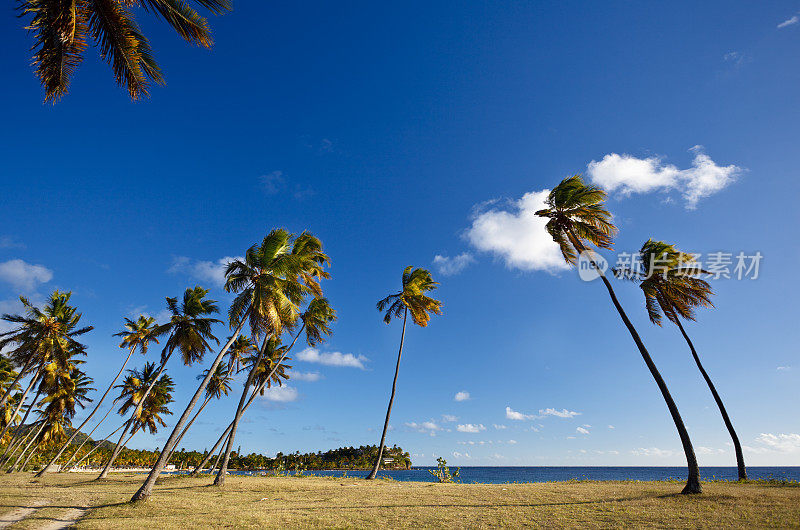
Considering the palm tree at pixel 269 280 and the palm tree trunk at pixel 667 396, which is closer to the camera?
the palm tree trunk at pixel 667 396

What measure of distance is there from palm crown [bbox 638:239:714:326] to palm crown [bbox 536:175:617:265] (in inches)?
170

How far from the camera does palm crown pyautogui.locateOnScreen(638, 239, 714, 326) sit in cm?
1880

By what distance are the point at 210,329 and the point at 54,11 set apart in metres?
22.7

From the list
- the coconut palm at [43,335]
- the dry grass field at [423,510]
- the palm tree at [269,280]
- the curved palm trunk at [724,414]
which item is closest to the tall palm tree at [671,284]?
the curved palm trunk at [724,414]

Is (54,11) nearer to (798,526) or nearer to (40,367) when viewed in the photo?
(798,526)

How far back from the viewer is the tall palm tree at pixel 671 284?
61.7 ft

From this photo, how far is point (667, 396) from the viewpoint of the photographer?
1423 centimetres

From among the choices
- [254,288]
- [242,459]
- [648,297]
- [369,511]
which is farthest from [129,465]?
[648,297]

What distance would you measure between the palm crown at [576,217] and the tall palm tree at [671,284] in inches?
172

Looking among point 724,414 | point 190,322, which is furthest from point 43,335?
point 724,414

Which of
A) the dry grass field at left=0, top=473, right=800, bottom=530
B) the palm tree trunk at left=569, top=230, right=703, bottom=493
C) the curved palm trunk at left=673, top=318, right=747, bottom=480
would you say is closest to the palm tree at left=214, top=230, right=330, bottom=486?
the dry grass field at left=0, top=473, right=800, bottom=530

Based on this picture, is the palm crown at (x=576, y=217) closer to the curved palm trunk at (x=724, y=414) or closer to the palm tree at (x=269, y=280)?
the curved palm trunk at (x=724, y=414)

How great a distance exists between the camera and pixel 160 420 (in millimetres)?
45094

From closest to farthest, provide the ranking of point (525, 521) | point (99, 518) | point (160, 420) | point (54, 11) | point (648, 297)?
point (54, 11) < point (525, 521) < point (99, 518) < point (648, 297) < point (160, 420)
